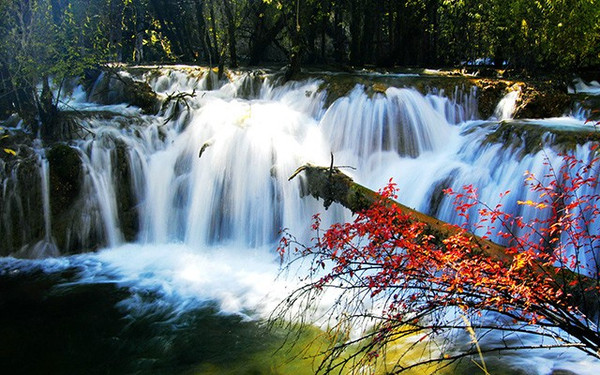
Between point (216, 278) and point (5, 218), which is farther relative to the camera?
point (5, 218)

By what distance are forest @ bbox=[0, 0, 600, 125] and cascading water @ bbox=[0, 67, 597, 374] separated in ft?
6.35

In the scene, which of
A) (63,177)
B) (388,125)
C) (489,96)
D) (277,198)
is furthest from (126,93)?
(489,96)

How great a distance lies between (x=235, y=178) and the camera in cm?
965

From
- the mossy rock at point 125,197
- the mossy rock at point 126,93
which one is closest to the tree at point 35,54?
the mossy rock at point 125,197

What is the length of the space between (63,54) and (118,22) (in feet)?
36.6

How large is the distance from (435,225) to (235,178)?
5.64 m

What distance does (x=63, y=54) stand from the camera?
31.9 feet

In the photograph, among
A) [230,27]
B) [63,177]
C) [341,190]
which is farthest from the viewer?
[230,27]

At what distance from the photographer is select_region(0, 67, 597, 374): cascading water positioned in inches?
309

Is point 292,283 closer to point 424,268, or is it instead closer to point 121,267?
point 121,267

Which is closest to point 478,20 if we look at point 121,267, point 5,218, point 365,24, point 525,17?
point 525,17

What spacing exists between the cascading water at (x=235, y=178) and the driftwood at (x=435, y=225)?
2.02 metres

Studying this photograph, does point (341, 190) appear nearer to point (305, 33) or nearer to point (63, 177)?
point (63, 177)

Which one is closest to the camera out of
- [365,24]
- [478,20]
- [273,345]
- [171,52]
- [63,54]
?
[273,345]
